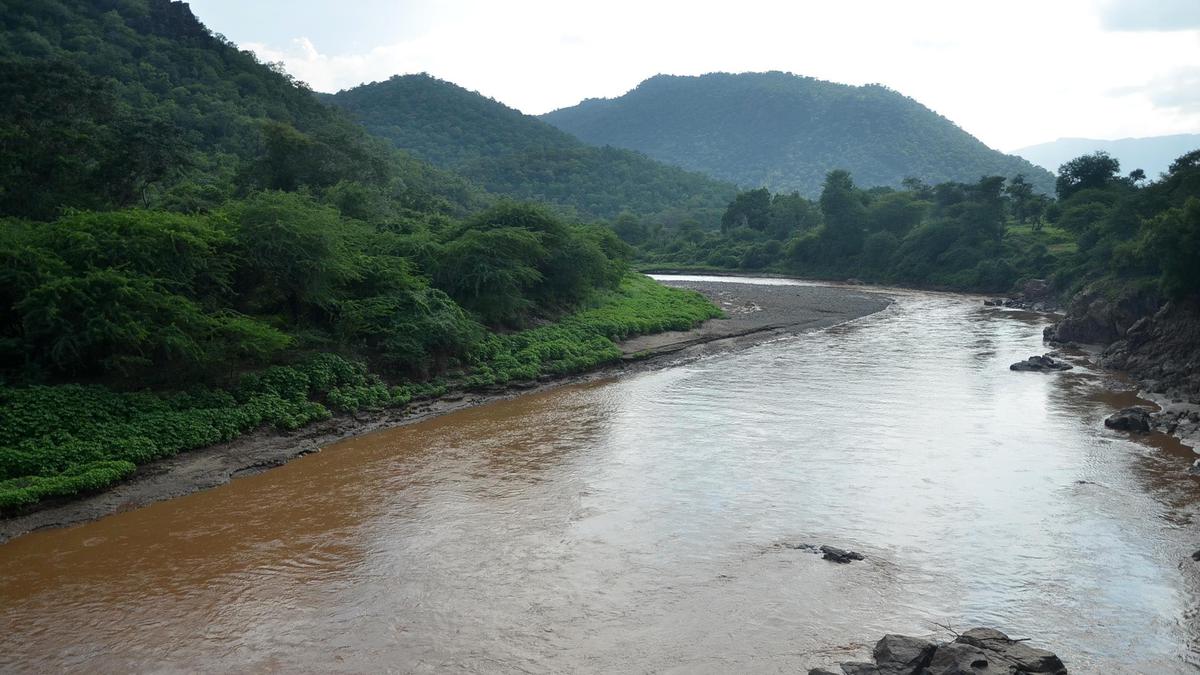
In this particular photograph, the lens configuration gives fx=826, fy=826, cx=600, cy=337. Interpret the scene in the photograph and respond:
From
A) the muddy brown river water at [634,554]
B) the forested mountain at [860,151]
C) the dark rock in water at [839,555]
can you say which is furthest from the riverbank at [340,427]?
the forested mountain at [860,151]

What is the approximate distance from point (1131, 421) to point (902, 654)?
1529 cm

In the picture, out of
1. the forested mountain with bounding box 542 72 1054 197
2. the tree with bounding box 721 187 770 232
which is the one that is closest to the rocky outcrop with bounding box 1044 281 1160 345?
the tree with bounding box 721 187 770 232

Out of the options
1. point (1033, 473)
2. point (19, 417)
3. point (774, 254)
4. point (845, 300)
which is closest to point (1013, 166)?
point (774, 254)

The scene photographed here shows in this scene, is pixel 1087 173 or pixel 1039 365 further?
pixel 1087 173

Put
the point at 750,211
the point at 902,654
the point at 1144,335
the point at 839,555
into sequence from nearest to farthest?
the point at 902,654, the point at 839,555, the point at 1144,335, the point at 750,211

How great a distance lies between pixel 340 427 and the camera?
21297mm

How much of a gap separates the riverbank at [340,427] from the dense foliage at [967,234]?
50.0 feet

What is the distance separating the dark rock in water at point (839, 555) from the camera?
13203 mm

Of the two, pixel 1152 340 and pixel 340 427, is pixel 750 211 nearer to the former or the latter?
Result: pixel 1152 340

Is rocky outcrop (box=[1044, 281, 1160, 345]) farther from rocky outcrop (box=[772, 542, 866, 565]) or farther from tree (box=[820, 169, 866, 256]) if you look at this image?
tree (box=[820, 169, 866, 256])

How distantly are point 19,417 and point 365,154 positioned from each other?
33.9 meters

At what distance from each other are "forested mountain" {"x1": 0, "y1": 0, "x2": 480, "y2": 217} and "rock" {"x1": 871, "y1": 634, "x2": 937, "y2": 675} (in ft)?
87.4

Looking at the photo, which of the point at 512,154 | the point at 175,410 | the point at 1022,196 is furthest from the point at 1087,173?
the point at 512,154

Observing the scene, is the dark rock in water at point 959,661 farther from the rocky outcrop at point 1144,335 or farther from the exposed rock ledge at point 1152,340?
the rocky outcrop at point 1144,335
